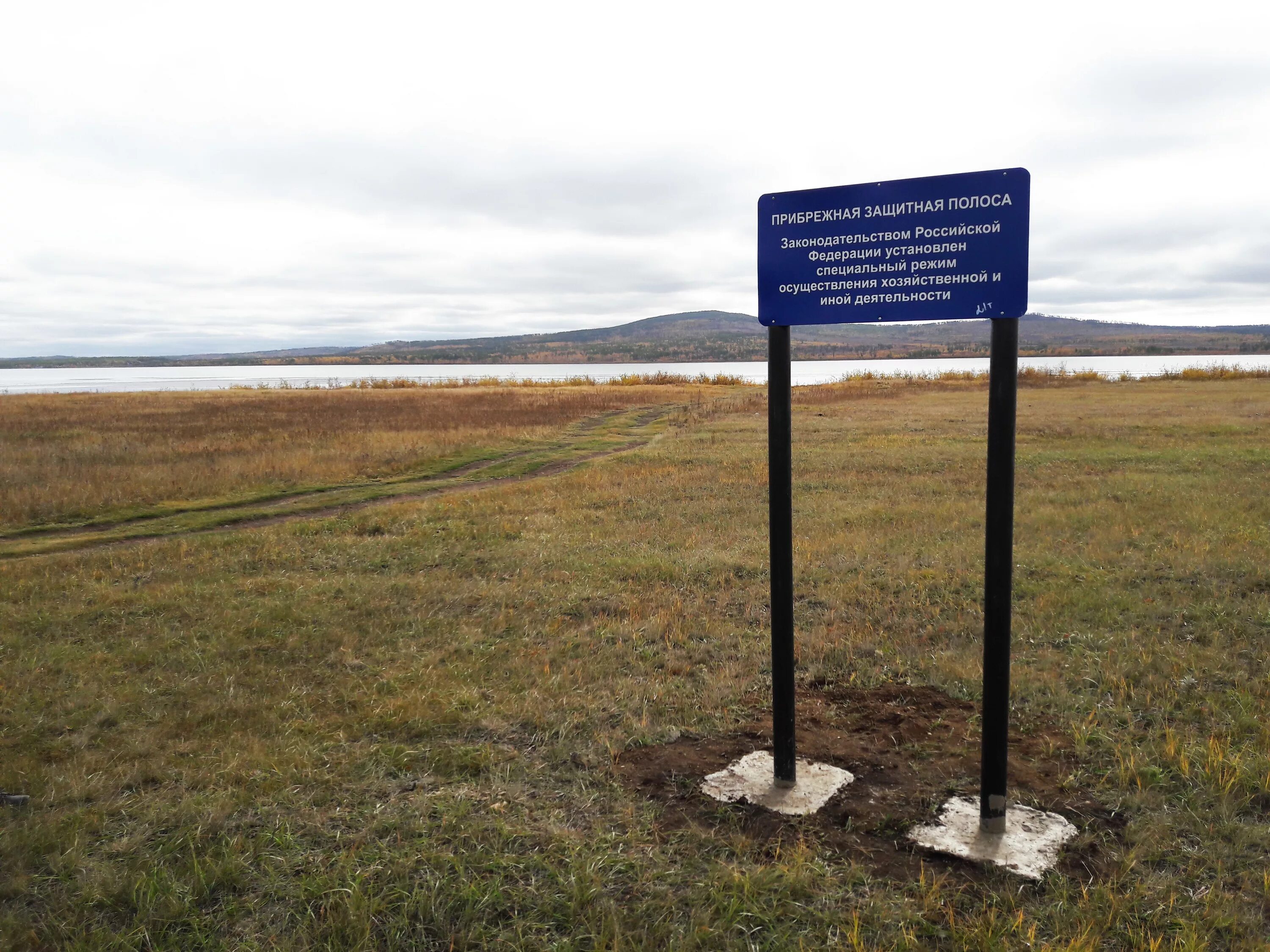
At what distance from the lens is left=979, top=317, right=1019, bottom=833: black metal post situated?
149 inches

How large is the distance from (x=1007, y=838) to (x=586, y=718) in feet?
8.28

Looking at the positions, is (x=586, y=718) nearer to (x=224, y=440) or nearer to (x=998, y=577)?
(x=998, y=577)

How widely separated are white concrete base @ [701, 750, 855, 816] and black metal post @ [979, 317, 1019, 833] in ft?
2.45

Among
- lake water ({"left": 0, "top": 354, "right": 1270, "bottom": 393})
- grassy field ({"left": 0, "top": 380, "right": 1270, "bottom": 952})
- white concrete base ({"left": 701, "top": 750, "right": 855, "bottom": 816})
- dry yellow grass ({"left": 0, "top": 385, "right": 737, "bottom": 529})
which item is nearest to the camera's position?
grassy field ({"left": 0, "top": 380, "right": 1270, "bottom": 952})

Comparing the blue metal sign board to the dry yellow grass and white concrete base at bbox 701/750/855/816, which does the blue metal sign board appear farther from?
the dry yellow grass

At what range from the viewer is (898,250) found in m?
3.91

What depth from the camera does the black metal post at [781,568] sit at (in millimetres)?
4340

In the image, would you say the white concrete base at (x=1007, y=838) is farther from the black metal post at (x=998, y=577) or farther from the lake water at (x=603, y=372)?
the lake water at (x=603, y=372)

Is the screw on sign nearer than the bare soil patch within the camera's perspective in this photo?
Yes

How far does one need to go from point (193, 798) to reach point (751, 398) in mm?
40614

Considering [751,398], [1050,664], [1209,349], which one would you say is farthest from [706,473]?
[1209,349]

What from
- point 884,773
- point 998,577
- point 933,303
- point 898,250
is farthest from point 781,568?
point 898,250

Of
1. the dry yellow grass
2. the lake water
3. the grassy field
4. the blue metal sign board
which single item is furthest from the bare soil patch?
the lake water

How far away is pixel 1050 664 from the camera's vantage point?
20.1ft
